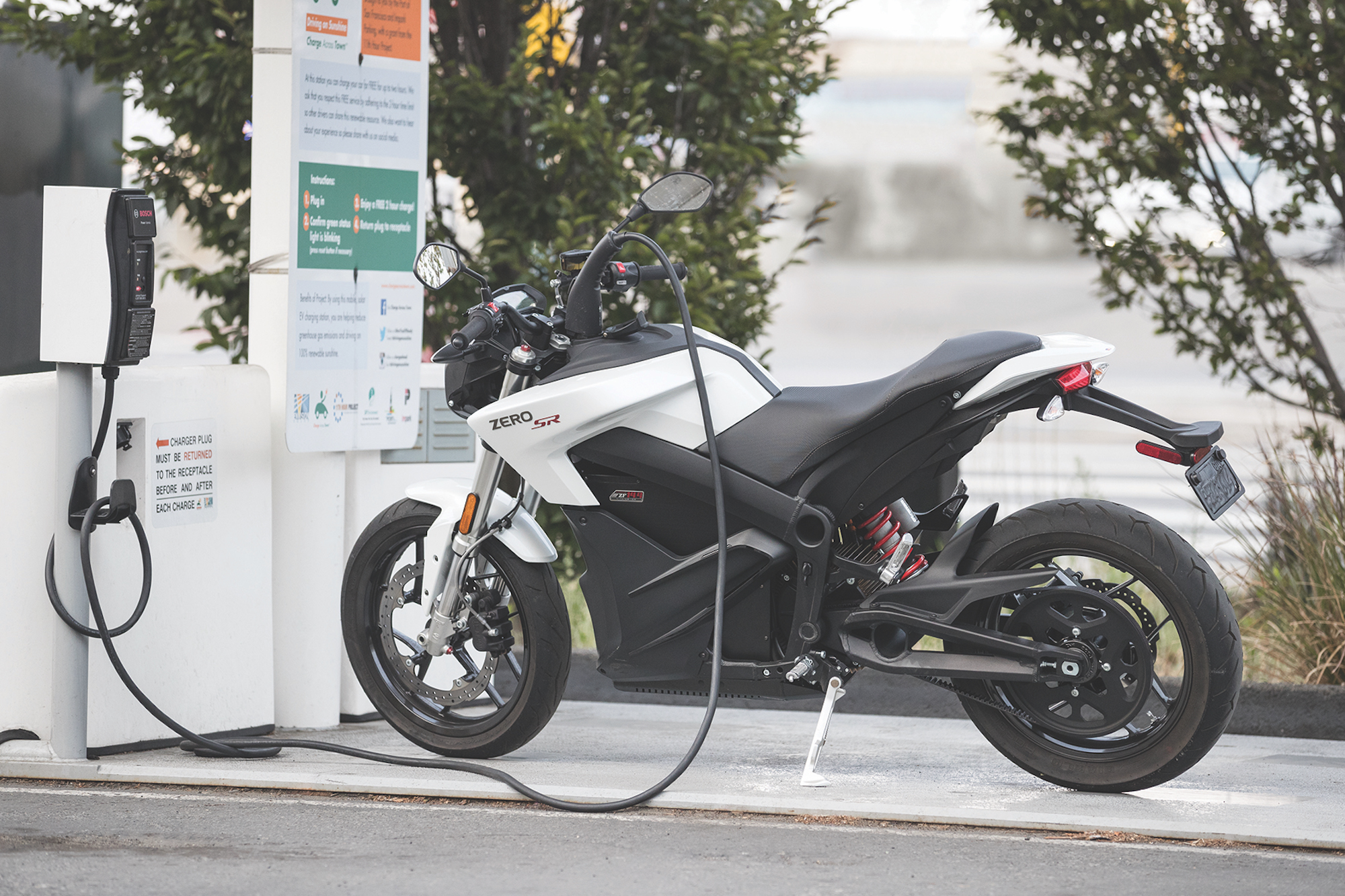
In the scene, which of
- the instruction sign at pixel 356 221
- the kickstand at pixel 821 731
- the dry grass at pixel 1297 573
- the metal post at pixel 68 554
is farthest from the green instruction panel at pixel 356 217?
the dry grass at pixel 1297 573

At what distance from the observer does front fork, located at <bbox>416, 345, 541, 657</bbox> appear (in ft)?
15.9

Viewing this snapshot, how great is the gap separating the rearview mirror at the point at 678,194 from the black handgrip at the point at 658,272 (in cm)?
25

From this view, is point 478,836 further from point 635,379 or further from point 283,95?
→ point 283,95

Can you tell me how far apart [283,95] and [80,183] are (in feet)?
10.4

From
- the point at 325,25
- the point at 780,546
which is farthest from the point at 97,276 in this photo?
the point at 780,546

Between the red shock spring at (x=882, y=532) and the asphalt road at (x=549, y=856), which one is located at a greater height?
the red shock spring at (x=882, y=532)

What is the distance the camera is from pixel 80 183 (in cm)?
809

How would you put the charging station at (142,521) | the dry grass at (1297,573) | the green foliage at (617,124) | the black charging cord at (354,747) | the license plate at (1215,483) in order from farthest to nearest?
the green foliage at (617,124), the dry grass at (1297,573), the charging station at (142,521), the black charging cord at (354,747), the license plate at (1215,483)

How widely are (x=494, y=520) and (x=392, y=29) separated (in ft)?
6.25

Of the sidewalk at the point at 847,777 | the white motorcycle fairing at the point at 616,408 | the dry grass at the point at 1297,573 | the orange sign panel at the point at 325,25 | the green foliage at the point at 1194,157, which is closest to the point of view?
the sidewalk at the point at 847,777

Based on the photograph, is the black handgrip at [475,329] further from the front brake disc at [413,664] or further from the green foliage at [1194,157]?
the green foliage at [1194,157]

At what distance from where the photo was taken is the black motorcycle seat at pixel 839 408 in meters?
4.21

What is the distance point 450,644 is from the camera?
16.4ft

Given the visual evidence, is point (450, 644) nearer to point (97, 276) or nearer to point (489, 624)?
point (489, 624)
